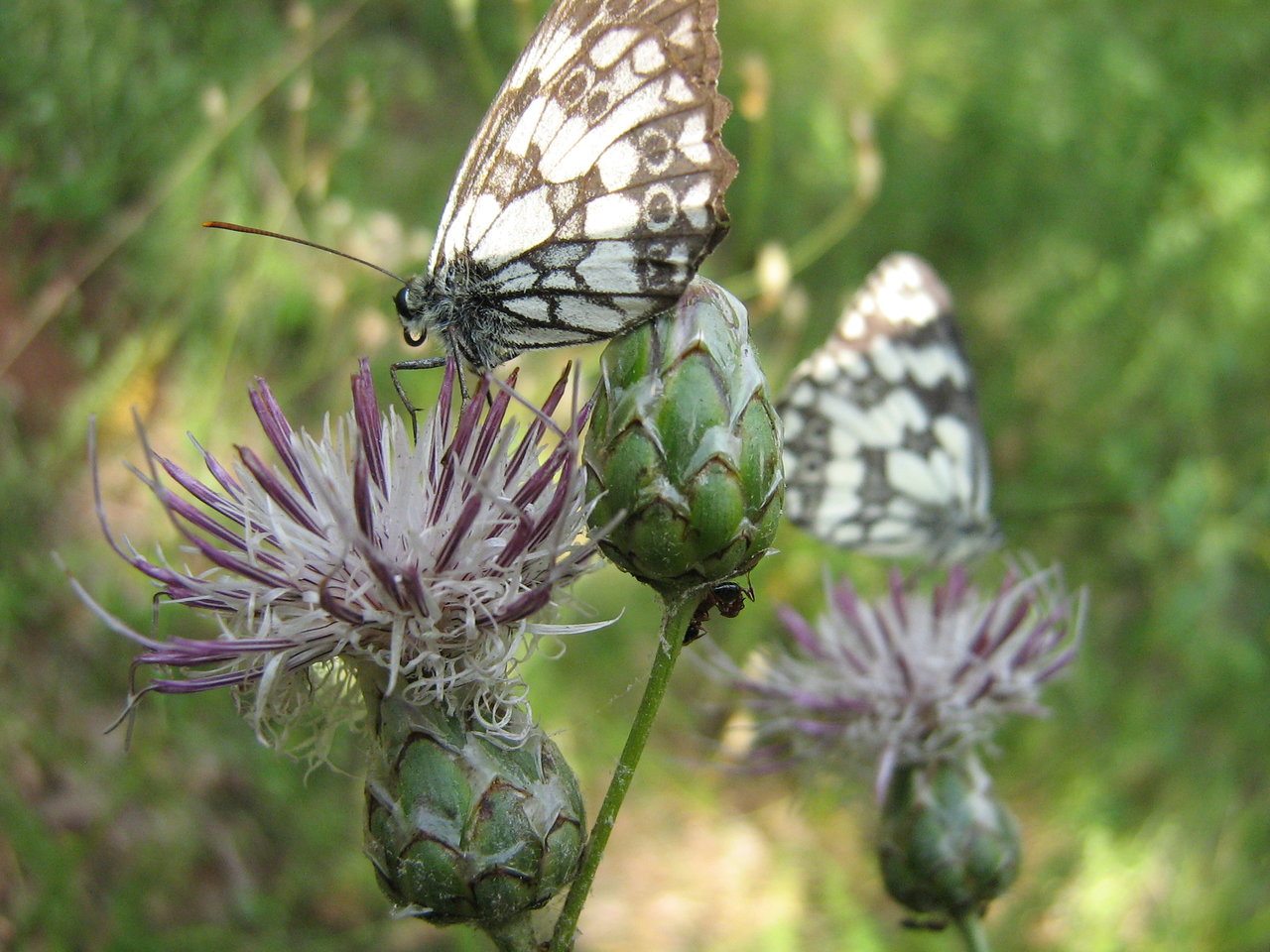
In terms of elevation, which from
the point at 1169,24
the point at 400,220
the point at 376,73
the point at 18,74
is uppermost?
the point at 1169,24

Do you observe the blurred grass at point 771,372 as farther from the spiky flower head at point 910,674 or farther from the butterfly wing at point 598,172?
the butterfly wing at point 598,172

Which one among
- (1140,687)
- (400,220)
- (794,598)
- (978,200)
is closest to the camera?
(794,598)

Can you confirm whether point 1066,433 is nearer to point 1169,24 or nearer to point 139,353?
point 1169,24

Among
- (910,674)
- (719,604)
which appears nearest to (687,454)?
(719,604)

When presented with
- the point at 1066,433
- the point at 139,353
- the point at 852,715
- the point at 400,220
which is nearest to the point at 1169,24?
the point at 1066,433

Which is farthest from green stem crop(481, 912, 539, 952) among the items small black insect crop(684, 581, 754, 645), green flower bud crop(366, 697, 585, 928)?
small black insect crop(684, 581, 754, 645)

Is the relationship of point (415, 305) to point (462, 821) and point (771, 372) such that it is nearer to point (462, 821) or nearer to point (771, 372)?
point (462, 821)

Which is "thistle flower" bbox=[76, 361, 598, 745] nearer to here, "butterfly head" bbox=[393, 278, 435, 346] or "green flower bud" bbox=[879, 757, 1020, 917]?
"butterfly head" bbox=[393, 278, 435, 346]
